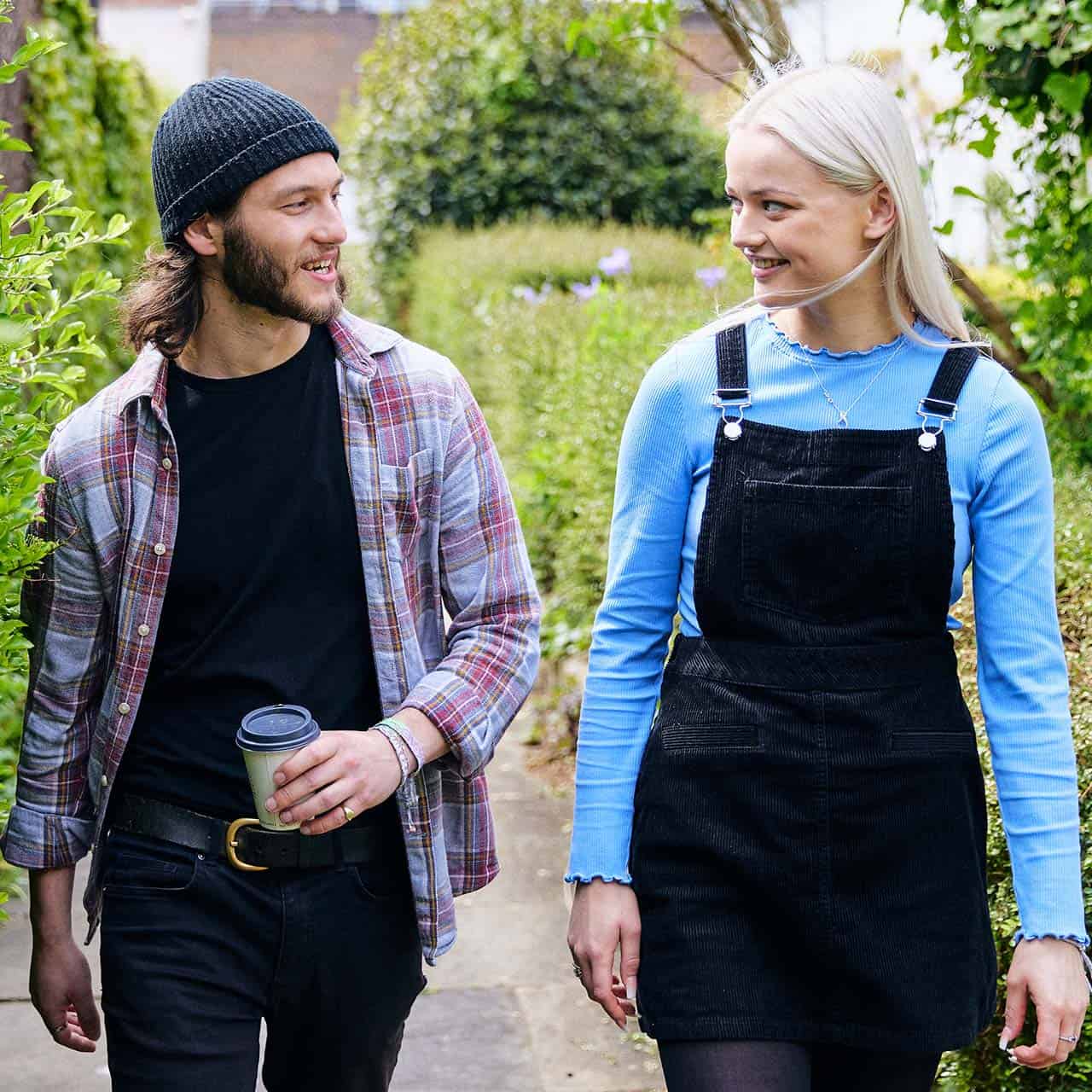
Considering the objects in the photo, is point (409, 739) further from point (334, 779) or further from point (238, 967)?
point (238, 967)

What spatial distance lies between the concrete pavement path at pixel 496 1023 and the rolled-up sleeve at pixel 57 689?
1.53 metres

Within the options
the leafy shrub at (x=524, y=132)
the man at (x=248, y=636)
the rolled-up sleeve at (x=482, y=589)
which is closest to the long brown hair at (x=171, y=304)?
the man at (x=248, y=636)

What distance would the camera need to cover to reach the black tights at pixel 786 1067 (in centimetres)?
208

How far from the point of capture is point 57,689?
244 centimetres

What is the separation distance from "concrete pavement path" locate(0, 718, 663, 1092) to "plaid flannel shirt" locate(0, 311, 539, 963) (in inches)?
59.3

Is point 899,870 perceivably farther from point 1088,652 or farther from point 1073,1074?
point 1088,652

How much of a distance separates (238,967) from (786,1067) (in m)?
0.81

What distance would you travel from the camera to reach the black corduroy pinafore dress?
2.11 metres

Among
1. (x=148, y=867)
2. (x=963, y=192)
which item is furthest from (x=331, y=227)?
(x=963, y=192)

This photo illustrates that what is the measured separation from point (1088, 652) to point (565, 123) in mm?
11334

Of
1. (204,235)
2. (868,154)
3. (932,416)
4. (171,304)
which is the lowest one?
(932,416)

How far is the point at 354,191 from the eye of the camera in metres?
15.5

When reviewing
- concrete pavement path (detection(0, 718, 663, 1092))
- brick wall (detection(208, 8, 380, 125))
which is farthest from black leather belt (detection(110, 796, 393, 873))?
brick wall (detection(208, 8, 380, 125))

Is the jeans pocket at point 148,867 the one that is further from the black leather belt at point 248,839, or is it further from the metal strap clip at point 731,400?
the metal strap clip at point 731,400
